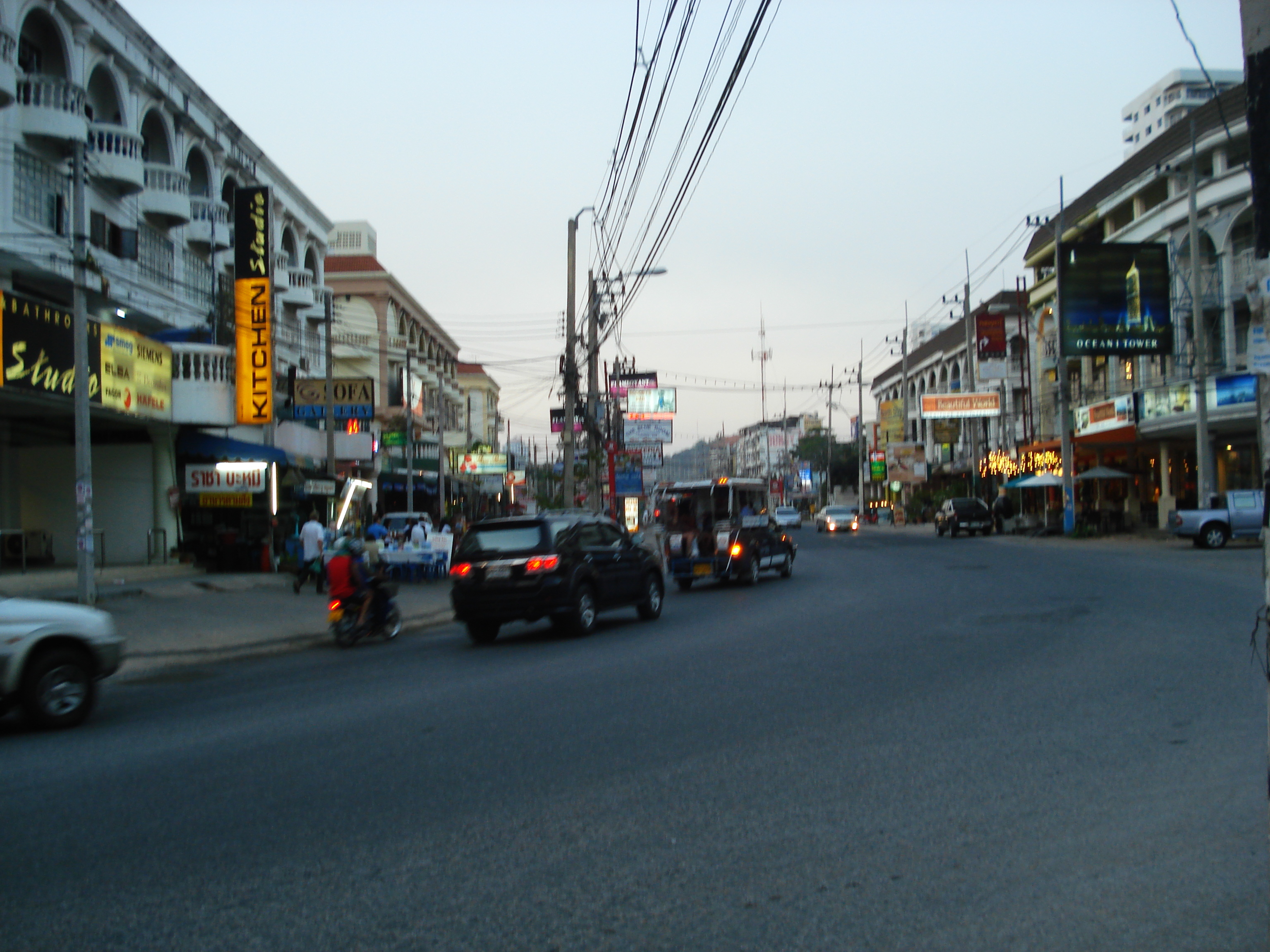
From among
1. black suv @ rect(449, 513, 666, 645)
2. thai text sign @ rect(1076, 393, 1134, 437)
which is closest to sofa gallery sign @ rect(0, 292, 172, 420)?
black suv @ rect(449, 513, 666, 645)

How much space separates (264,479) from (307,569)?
6.20 m

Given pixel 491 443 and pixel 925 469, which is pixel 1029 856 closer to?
pixel 925 469

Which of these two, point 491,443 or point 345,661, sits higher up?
point 491,443

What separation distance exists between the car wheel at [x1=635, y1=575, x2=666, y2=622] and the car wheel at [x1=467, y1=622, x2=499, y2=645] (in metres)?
2.66

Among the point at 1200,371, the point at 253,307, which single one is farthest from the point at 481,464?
the point at 1200,371

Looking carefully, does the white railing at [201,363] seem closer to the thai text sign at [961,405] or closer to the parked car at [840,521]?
the thai text sign at [961,405]

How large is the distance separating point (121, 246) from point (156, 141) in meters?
4.55

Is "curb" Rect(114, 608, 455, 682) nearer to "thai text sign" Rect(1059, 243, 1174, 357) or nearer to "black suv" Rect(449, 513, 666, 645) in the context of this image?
"black suv" Rect(449, 513, 666, 645)

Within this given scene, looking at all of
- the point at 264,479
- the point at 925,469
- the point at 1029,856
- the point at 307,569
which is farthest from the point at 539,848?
the point at 925,469

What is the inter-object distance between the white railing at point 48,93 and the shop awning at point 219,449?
28.1ft

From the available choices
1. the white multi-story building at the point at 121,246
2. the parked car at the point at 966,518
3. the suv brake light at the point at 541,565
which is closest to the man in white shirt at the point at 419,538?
the white multi-story building at the point at 121,246

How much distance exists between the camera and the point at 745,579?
982 inches

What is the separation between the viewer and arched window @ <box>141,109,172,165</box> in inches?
1167

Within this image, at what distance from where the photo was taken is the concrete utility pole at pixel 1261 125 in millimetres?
3455
